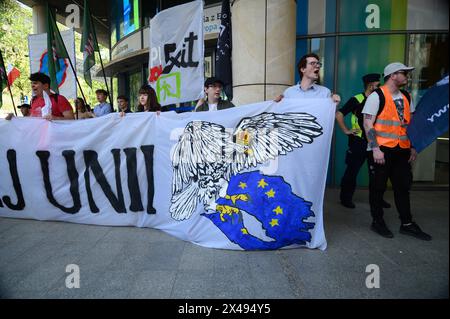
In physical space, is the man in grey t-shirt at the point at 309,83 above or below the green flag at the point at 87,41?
below

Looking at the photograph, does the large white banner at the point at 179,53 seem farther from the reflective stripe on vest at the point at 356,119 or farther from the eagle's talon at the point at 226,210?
the reflective stripe on vest at the point at 356,119

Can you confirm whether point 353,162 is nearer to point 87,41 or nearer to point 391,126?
point 391,126

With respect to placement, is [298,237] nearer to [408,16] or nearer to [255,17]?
[255,17]

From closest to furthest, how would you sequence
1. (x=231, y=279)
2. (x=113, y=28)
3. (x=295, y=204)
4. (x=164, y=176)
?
(x=231, y=279) < (x=295, y=204) < (x=164, y=176) < (x=113, y=28)

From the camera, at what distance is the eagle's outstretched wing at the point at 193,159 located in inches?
136

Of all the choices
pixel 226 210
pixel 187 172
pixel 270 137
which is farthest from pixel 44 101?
pixel 270 137

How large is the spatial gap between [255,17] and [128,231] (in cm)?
357

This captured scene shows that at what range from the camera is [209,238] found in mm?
3350

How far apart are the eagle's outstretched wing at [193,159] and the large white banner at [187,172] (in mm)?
11

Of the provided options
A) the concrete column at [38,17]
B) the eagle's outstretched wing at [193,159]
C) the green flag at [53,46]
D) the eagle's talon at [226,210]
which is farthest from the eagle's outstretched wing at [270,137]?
the concrete column at [38,17]

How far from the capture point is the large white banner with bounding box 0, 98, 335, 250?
10.6ft

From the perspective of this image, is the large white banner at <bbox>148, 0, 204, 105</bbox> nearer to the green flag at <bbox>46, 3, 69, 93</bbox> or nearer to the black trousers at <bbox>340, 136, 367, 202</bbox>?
the green flag at <bbox>46, 3, 69, 93</bbox>
